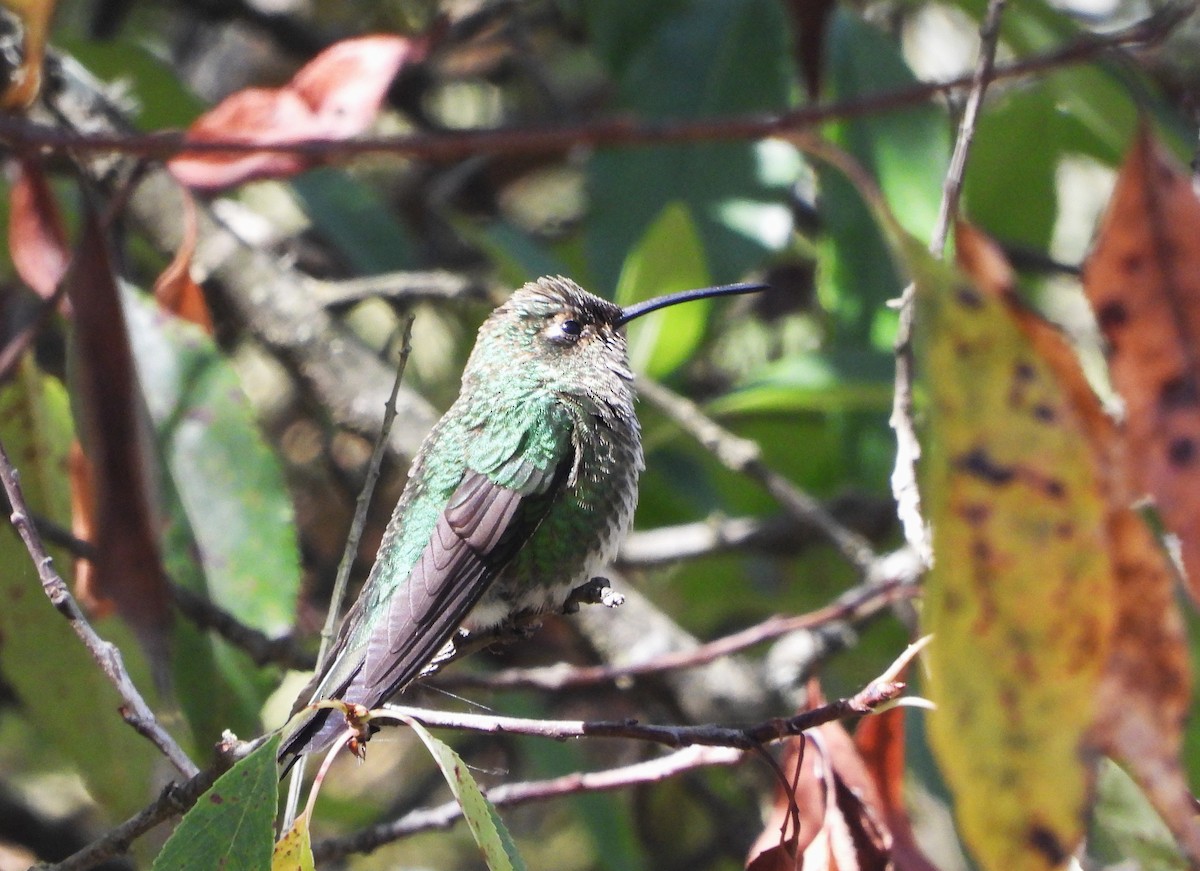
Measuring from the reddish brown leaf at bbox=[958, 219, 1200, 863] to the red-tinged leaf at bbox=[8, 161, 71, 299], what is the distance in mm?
1598

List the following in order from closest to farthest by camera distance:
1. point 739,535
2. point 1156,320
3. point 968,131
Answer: point 1156,320
point 968,131
point 739,535

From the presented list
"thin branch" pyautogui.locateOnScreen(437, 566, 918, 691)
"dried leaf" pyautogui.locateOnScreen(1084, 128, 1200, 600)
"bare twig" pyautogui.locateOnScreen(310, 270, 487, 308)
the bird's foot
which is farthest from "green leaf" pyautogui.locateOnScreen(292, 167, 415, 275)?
"dried leaf" pyautogui.locateOnScreen(1084, 128, 1200, 600)

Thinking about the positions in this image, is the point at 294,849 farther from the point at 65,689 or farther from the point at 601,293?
the point at 601,293

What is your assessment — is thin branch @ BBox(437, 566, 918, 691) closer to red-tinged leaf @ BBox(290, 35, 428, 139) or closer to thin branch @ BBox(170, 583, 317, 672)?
thin branch @ BBox(170, 583, 317, 672)

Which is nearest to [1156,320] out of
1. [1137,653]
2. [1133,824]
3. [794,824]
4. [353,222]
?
[1137,653]

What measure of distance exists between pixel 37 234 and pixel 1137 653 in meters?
1.78

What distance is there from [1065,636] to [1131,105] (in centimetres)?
218

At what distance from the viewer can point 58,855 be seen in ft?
11.8

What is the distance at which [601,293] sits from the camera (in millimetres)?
3588

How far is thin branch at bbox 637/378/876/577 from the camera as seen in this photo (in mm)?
3260

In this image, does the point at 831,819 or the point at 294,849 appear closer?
the point at 294,849

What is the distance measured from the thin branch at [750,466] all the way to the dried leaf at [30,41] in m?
1.76

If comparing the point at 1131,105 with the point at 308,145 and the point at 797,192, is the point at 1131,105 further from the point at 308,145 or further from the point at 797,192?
the point at 308,145

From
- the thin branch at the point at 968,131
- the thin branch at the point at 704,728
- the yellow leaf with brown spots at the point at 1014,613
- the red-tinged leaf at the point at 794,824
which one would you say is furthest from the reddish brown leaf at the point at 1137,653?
the red-tinged leaf at the point at 794,824
